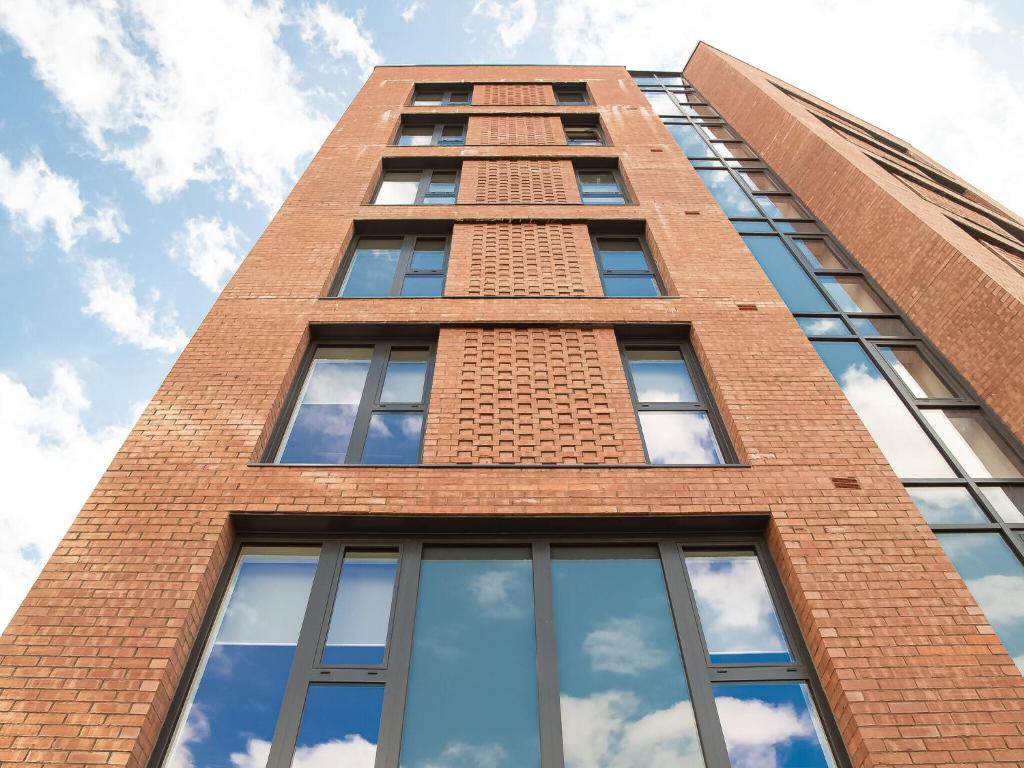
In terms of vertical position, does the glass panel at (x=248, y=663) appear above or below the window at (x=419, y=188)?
below

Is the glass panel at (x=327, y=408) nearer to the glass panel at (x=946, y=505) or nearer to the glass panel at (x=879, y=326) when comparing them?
the glass panel at (x=946, y=505)

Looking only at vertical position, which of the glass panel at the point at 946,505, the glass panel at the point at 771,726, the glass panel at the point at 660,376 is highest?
the glass panel at the point at 660,376

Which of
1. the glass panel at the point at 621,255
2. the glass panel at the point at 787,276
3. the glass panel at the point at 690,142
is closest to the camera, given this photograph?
the glass panel at the point at 787,276

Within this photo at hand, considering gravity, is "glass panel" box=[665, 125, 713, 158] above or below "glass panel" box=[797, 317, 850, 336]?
above

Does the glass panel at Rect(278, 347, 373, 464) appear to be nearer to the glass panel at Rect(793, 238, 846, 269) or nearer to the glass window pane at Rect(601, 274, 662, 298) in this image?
the glass window pane at Rect(601, 274, 662, 298)

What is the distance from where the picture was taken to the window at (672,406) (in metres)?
6.88

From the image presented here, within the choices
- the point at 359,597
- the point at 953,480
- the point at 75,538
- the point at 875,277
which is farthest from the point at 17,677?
the point at 875,277

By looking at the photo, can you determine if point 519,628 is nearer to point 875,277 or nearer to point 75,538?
point 75,538

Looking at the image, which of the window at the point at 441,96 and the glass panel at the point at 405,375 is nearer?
the glass panel at the point at 405,375

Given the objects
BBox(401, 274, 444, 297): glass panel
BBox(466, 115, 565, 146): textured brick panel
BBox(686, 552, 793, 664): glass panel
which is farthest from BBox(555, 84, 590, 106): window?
BBox(686, 552, 793, 664): glass panel

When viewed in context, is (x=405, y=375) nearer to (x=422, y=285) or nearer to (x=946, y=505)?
(x=422, y=285)

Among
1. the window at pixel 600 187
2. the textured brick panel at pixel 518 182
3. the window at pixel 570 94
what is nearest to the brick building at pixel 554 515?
the textured brick panel at pixel 518 182

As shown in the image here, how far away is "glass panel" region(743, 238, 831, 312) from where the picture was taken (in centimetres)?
953

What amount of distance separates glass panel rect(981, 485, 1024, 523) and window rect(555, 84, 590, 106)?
13.2 meters
